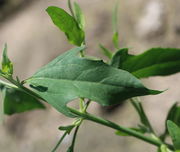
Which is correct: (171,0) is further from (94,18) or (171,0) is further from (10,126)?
(10,126)

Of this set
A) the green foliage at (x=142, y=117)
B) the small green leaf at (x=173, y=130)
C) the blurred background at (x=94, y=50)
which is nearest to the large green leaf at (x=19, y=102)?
the green foliage at (x=142, y=117)

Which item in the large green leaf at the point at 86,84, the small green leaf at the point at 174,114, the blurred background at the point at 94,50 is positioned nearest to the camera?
the large green leaf at the point at 86,84

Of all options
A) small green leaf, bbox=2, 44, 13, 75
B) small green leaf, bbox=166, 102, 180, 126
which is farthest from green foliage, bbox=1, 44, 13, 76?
small green leaf, bbox=166, 102, 180, 126

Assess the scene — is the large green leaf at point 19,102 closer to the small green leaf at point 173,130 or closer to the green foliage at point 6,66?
the green foliage at point 6,66

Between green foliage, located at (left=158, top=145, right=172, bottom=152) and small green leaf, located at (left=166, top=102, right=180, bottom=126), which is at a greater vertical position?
green foliage, located at (left=158, top=145, right=172, bottom=152)

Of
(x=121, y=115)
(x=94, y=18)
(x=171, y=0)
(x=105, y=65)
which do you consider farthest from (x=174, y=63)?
(x=94, y=18)

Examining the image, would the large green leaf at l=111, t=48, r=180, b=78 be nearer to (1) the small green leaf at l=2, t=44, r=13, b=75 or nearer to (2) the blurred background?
(1) the small green leaf at l=2, t=44, r=13, b=75
